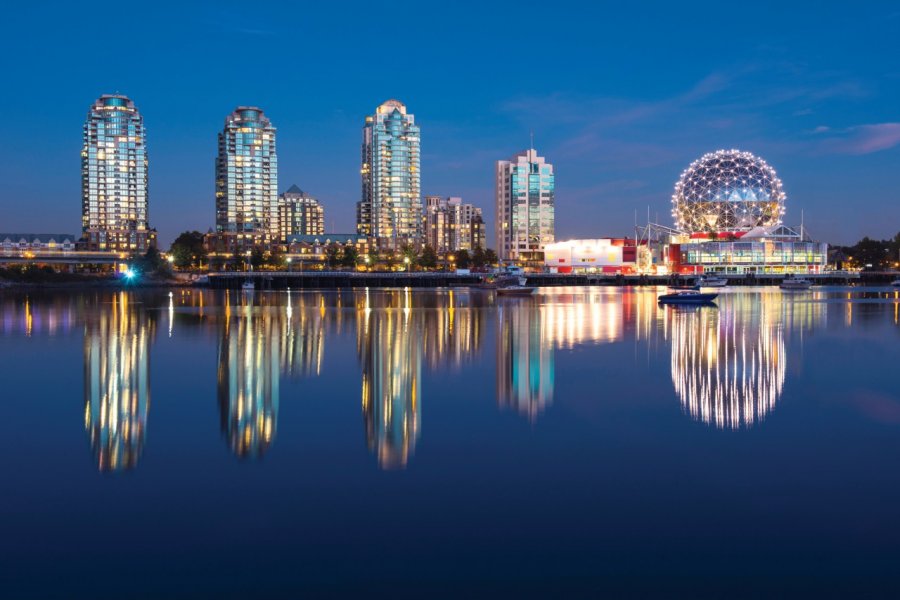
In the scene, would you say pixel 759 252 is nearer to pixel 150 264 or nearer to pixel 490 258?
pixel 490 258

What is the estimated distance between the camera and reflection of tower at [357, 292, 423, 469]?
12.3m

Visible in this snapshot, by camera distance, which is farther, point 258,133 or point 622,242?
point 258,133

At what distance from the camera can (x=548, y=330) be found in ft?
111

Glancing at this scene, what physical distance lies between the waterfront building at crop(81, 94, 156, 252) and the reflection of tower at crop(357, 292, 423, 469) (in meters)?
176

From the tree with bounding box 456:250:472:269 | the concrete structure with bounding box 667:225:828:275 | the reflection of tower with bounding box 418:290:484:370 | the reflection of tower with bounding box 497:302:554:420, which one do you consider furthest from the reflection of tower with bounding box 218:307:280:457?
the tree with bounding box 456:250:472:269

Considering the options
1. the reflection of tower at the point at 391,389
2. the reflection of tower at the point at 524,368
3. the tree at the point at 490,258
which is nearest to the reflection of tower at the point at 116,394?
the reflection of tower at the point at 391,389

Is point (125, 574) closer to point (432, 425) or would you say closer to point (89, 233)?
point (432, 425)

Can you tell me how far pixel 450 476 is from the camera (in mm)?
10477

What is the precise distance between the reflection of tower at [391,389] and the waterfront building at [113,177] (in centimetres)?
17646

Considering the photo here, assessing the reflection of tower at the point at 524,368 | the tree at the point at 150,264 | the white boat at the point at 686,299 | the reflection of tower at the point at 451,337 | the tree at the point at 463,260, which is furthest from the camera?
the tree at the point at 463,260

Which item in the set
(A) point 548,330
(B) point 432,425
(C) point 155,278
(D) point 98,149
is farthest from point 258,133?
(B) point 432,425

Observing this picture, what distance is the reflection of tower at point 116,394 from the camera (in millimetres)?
12141

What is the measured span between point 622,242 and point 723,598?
12888 centimetres

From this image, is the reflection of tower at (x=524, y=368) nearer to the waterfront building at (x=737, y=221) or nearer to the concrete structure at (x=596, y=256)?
the waterfront building at (x=737, y=221)
